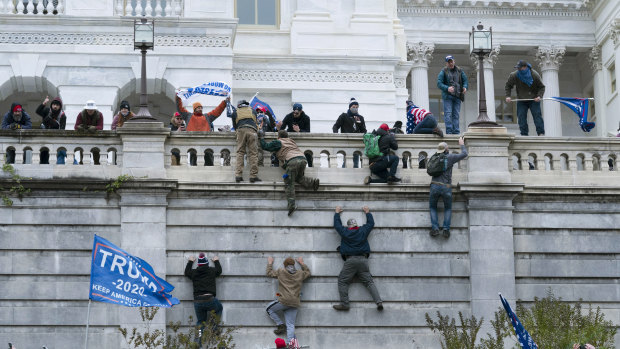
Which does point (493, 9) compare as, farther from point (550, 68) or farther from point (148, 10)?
point (148, 10)

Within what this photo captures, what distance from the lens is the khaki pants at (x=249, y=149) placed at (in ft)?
114

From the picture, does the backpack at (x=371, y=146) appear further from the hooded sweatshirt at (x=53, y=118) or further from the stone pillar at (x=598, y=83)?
the stone pillar at (x=598, y=83)

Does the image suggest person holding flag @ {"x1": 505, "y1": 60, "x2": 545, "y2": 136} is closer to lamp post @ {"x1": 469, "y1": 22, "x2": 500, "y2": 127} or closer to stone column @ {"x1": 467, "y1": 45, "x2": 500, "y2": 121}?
lamp post @ {"x1": 469, "y1": 22, "x2": 500, "y2": 127}

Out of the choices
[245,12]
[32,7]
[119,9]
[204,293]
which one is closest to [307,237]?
[204,293]

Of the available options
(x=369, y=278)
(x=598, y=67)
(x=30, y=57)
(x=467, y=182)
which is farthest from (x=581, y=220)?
(x=598, y=67)

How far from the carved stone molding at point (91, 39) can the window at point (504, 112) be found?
24.4m

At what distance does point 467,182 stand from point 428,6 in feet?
103

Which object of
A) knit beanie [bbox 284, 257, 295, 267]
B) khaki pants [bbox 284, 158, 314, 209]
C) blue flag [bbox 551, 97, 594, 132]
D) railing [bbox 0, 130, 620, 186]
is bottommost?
knit beanie [bbox 284, 257, 295, 267]

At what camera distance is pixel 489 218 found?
35.1 metres

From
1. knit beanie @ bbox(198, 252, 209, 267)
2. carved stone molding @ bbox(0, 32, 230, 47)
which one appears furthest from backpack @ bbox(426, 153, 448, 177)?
carved stone molding @ bbox(0, 32, 230, 47)

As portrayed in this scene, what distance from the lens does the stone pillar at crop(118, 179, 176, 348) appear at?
3412 cm

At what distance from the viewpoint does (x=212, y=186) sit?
114ft

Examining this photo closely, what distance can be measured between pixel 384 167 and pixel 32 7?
48.7 ft

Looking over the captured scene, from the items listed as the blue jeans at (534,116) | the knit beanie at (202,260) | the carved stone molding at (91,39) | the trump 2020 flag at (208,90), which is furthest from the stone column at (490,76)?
the knit beanie at (202,260)
